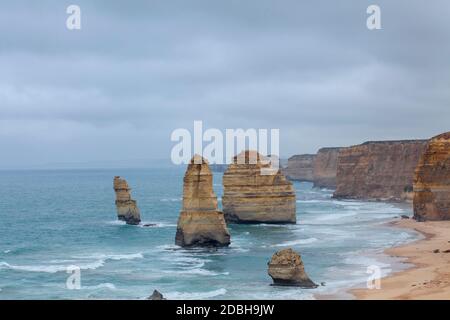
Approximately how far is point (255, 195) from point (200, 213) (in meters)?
17.9

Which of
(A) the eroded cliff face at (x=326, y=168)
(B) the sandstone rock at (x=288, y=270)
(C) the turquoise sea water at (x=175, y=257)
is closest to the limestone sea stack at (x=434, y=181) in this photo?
(C) the turquoise sea water at (x=175, y=257)

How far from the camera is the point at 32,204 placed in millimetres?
120688

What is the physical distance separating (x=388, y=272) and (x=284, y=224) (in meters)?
28.8

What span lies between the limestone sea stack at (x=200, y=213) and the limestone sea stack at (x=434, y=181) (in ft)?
75.7

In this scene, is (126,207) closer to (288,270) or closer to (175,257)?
(175,257)

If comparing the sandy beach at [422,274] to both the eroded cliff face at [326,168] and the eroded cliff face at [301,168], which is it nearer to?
the eroded cliff face at [326,168]

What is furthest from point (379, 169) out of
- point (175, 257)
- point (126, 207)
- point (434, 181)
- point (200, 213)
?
point (175, 257)

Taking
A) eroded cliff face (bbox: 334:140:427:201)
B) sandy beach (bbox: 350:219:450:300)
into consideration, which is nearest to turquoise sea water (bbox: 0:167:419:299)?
sandy beach (bbox: 350:219:450:300)

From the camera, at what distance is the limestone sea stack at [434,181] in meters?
64.0

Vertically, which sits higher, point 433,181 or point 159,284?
point 433,181

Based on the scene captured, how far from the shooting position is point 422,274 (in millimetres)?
38531

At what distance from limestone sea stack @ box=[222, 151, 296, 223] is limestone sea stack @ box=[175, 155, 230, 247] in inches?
643
